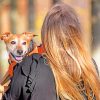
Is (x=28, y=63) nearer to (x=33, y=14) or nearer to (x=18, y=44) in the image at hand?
(x=18, y=44)

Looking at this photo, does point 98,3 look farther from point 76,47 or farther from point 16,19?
point 76,47

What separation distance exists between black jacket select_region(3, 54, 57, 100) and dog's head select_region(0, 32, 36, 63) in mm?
2031

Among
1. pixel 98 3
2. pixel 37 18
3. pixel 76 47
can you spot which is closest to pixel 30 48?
pixel 76 47

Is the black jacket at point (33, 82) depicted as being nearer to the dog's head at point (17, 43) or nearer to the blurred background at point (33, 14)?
the dog's head at point (17, 43)

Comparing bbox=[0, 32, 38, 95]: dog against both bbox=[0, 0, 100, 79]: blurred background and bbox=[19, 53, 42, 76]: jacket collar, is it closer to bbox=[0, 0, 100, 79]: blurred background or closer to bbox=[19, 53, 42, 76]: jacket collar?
bbox=[19, 53, 42, 76]: jacket collar

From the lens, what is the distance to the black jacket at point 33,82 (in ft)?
8.16

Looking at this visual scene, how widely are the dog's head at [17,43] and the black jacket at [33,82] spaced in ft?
6.66

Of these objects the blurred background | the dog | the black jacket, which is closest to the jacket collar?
the black jacket

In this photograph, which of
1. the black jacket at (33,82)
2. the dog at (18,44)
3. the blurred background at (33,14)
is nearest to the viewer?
the black jacket at (33,82)

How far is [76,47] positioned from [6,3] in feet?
18.6

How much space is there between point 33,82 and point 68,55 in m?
0.28

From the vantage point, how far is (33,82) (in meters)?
2.48

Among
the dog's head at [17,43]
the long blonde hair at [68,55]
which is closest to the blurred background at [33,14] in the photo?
A: the dog's head at [17,43]

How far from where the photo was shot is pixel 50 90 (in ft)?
8.24
